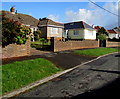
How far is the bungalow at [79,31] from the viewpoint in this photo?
128 ft

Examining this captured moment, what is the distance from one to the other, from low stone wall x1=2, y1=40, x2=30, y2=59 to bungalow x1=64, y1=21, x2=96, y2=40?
92.8ft

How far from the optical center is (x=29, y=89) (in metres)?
5.86

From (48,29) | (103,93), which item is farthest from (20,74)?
(48,29)

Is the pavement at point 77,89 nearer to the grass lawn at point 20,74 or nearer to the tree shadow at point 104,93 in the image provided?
the tree shadow at point 104,93

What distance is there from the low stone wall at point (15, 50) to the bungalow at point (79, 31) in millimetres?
28275

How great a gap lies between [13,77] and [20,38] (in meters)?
5.88

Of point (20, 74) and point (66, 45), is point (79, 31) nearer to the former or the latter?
point (66, 45)

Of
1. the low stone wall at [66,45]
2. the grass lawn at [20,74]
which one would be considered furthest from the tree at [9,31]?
the low stone wall at [66,45]

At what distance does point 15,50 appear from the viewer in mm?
11344

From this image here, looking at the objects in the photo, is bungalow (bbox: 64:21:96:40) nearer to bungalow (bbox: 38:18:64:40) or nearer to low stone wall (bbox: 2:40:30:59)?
bungalow (bbox: 38:18:64:40)

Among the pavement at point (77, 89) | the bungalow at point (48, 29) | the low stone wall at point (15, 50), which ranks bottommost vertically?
the pavement at point (77, 89)

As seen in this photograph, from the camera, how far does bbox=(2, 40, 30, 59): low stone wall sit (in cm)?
1043

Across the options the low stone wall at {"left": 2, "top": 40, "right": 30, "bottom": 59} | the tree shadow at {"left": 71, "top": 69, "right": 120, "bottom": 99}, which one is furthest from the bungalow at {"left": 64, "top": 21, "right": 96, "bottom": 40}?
the tree shadow at {"left": 71, "top": 69, "right": 120, "bottom": 99}

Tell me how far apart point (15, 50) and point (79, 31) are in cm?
3022
